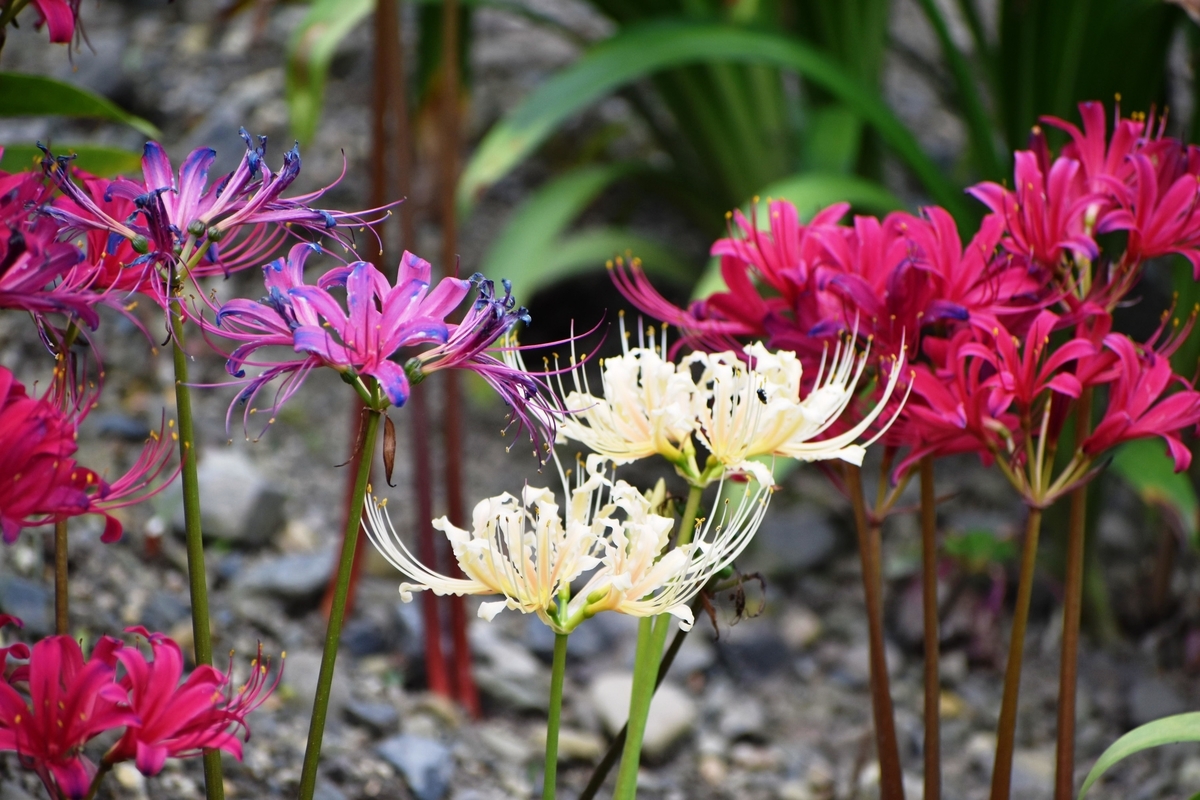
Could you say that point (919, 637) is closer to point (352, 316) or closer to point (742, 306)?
point (742, 306)

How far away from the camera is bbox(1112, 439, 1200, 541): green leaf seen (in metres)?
1.58

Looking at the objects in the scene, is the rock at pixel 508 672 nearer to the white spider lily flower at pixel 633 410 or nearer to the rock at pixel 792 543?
the rock at pixel 792 543

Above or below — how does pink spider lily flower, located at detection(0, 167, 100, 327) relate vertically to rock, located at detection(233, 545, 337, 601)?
above

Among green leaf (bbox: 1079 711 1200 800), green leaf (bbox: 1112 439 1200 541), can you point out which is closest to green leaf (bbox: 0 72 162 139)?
green leaf (bbox: 1079 711 1200 800)

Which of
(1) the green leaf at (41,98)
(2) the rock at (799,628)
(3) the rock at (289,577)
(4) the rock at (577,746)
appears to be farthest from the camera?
(2) the rock at (799,628)

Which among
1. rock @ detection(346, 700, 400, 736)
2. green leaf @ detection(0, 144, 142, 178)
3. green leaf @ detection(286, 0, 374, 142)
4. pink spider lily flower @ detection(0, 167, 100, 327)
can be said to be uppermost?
green leaf @ detection(286, 0, 374, 142)

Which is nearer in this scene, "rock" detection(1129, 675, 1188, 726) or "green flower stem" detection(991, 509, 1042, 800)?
→ "green flower stem" detection(991, 509, 1042, 800)

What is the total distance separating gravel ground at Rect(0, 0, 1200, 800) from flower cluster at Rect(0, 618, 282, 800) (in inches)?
16.3

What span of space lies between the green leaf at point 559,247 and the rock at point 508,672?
0.55 metres

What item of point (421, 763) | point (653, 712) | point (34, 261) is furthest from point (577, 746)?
point (34, 261)

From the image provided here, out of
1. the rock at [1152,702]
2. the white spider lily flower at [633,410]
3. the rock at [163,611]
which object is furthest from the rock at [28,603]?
the rock at [1152,702]

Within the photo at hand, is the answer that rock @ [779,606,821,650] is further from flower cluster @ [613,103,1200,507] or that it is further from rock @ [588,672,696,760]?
flower cluster @ [613,103,1200,507]

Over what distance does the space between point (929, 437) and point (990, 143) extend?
1278mm

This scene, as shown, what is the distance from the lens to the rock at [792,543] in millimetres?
2102
